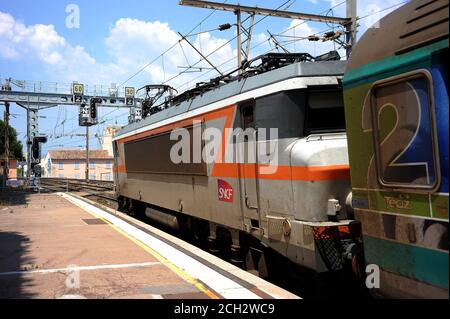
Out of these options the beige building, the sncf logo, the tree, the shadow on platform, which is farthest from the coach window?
the beige building

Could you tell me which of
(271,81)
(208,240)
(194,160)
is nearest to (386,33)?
(271,81)

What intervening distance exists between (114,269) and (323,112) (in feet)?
13.7

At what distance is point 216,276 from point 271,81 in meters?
2.95

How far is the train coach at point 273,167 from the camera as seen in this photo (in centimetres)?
589

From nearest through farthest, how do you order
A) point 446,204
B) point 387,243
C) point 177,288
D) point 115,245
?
point 446,204 → point 387,243 → point 177,288 → point 115,245

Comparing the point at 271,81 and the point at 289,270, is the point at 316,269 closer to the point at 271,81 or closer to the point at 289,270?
the point at 289,270

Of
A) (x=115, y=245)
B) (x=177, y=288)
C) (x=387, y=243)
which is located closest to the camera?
(x=387, y=243)

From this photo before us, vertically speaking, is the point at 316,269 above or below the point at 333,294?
above

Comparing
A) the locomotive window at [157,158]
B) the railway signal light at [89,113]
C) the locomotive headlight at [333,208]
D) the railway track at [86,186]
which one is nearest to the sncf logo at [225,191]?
the locomotive window at [157,158]

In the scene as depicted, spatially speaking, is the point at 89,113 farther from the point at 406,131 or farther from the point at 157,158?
the point at 406,131

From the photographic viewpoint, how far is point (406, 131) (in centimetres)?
411

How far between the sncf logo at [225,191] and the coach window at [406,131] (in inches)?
153

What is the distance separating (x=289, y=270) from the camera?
6.99m

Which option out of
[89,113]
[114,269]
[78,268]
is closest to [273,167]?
[114,269]
